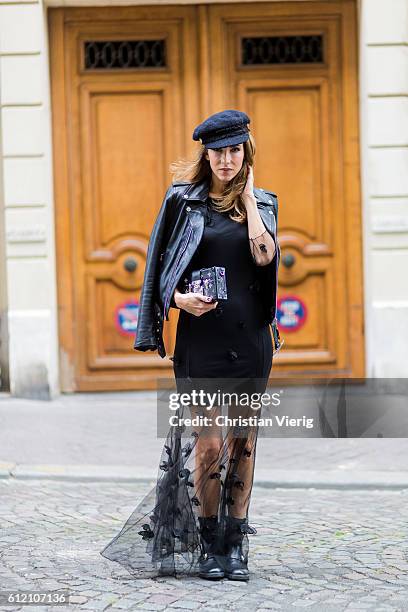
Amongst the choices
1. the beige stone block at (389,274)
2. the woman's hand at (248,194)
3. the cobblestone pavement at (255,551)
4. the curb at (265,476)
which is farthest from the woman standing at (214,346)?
the beige stone block at (389,274)

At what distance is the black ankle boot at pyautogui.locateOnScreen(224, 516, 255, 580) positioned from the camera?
482cm

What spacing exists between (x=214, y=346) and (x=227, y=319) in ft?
0.41

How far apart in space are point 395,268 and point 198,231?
486cm

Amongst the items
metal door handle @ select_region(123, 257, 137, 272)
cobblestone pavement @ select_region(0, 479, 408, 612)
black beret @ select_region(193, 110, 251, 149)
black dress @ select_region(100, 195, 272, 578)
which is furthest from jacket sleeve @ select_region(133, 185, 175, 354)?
metal door handle @ select_region(123, 257, 137, 272)

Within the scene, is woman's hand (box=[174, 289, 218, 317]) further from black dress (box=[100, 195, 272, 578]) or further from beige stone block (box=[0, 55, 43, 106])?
beige stone block (box=[0, 55, 43, 106])

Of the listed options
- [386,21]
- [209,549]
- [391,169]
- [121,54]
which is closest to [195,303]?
[209,549]

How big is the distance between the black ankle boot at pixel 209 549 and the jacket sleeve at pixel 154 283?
30.3 inches

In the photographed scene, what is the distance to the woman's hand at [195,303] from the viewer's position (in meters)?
4.64

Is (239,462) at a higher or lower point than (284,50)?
lower

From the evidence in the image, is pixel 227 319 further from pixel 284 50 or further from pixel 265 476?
pixel 284 50

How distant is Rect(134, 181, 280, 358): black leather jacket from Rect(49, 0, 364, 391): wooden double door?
15.7 ft

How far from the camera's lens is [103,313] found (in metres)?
9.71

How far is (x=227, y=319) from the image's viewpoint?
15.7ft

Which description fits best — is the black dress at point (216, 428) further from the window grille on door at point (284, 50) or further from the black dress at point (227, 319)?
the window grille on door at point (284, 50)
